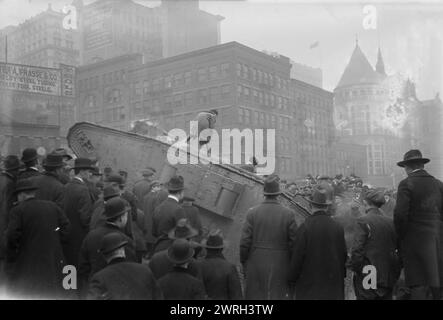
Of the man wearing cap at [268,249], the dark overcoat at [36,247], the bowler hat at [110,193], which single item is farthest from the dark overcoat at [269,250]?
the dark overcoat at [36,247]

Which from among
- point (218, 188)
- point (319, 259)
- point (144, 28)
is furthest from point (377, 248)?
point (144, 28)

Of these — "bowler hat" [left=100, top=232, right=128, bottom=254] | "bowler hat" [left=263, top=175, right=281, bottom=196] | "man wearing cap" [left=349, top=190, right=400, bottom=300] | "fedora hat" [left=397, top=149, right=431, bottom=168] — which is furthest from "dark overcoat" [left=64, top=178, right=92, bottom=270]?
"fedora hat" [left=397, top=149, right=431, bottom=168]

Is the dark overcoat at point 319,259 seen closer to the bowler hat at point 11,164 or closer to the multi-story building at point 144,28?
the bowler hat at point 11,164

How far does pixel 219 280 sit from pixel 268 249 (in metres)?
0.95

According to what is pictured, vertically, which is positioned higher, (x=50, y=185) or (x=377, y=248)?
(x=50, y=185)

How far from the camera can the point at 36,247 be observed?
450cm

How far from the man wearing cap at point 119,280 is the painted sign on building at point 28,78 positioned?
717 centimetres

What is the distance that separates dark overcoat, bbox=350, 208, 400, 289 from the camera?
4.97m

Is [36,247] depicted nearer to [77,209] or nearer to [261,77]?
[77,209]

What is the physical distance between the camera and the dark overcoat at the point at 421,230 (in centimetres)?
497

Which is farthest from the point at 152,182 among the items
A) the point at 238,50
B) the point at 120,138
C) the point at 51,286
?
the point at 238,50

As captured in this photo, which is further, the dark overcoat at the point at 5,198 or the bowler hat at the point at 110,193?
the dark overcoat at the point at 5,198

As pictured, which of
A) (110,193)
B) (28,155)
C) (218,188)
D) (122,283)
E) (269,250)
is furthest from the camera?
(218,188)
